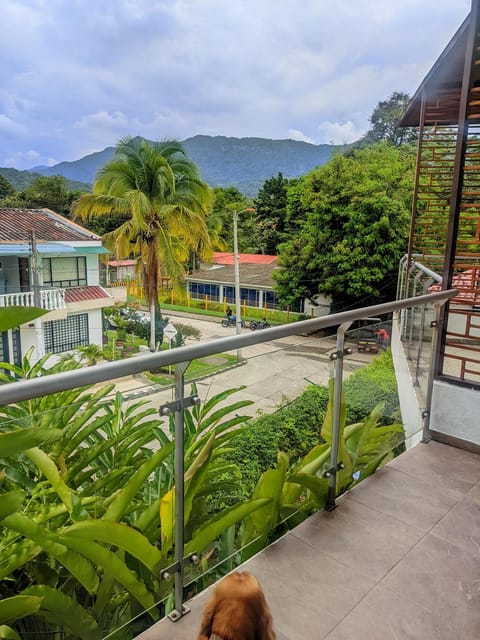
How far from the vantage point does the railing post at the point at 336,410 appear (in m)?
1.89

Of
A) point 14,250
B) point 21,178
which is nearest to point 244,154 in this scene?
point 21,178

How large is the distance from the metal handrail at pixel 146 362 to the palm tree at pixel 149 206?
14.9m

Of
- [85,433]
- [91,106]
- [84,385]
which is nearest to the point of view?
[84,385]

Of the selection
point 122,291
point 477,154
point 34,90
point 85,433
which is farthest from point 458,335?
point 34,90

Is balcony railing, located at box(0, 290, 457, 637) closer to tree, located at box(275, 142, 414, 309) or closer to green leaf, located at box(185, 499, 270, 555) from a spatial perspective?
green leaf, located at box(185, 499, 270, 555)

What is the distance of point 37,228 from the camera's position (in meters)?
18.3

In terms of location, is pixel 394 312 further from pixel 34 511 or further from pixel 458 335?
pixel 34 511

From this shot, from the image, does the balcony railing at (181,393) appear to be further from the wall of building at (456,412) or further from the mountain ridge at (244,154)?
the mountain ridge at (244,154)

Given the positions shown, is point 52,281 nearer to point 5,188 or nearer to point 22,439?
point 22,439

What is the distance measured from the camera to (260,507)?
157cm

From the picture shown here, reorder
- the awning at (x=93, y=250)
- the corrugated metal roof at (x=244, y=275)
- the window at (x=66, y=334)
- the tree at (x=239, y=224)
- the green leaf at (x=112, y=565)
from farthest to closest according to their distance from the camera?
the tree at (x=239, y=224)
the corrugated metal roof at (x=244, y=275)
the awning at (x=93, y=250)
the window at (x=66, y=334)
the green leaf at (x=112, y=565)

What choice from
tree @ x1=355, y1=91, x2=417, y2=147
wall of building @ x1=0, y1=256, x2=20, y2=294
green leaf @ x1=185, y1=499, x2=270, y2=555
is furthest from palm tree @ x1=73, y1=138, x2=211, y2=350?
tree @ x1=355, y1=91, x2=417, y2=147

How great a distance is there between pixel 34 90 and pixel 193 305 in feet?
330

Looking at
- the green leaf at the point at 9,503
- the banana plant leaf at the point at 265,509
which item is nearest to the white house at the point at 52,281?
the banana plant leaf at the point at 265,509
